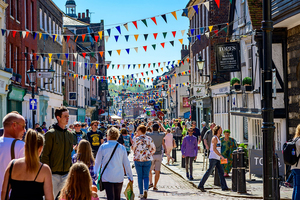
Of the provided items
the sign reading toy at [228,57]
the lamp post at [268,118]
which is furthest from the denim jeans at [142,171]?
the sign reading toy at [228,57]

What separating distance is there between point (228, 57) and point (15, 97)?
12.2 metres

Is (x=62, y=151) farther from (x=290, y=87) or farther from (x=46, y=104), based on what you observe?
(x=46, y=104)

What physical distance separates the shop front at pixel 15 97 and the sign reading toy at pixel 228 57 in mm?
11140

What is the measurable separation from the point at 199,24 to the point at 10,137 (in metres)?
29.5

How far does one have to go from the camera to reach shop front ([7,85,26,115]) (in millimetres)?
24281

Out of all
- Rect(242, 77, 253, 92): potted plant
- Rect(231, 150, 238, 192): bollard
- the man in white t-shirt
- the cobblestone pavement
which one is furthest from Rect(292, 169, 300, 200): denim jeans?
Rect(242, 77, 253, 92): potted plant

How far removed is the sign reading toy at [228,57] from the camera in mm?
20297

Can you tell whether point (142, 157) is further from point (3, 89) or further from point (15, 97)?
point (15, 97)

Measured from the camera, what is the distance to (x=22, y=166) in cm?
471

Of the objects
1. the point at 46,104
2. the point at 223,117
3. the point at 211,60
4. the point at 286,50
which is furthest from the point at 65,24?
the point at 286,50

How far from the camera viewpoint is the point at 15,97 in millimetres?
25375

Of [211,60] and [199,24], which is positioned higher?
[199,24]

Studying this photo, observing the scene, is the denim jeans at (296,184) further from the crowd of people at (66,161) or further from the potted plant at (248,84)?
the potted plant at (248,84)

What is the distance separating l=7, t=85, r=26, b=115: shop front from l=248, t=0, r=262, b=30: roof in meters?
13.4
